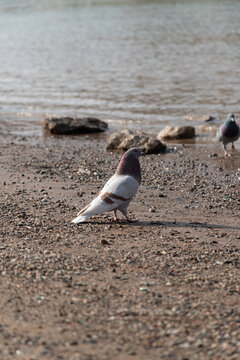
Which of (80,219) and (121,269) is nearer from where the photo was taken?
(121,269)

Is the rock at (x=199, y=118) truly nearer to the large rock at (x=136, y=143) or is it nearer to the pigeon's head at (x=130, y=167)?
the large rock at (x=136, y=143)

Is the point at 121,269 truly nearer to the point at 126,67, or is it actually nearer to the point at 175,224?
the point at 175,224

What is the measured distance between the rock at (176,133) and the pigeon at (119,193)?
5399mm

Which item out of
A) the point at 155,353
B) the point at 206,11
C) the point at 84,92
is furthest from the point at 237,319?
the point at 206,11

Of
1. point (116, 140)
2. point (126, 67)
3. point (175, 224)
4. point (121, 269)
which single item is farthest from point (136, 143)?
point (126, 67)

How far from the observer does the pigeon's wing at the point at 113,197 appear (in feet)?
22.7

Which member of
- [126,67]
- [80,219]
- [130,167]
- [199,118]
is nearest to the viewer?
[80,219]

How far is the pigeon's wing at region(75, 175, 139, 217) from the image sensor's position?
22.7ft

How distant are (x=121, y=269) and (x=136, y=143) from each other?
601 cm

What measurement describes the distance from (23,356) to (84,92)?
15.1 meters

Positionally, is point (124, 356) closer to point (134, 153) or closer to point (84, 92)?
point (134, 153)

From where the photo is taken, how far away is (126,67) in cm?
2227

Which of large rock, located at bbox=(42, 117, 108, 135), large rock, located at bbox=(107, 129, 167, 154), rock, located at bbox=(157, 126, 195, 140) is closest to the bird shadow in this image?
large rock, located at bbox=(107, 129, 167, 154)

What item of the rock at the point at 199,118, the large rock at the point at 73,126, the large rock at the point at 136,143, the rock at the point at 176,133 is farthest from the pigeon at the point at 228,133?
the large rock at the point at 73,126
